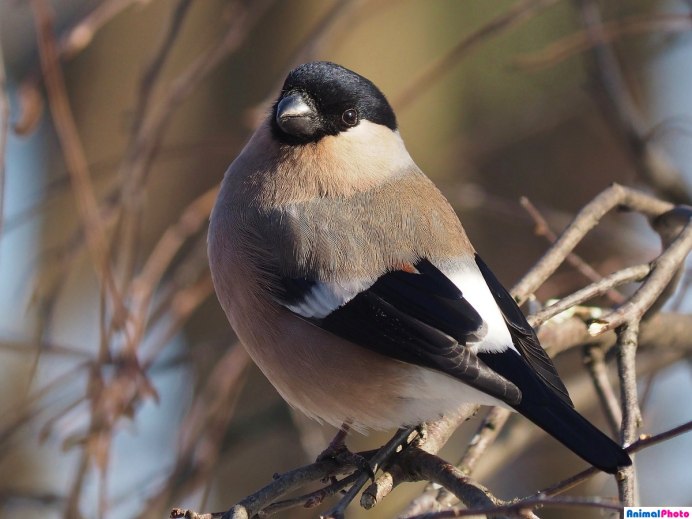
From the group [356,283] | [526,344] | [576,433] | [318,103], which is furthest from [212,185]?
[576,433]

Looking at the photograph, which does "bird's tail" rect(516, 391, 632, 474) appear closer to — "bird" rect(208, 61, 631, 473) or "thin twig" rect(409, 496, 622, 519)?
"bird" rect(208, 61, 631, 473)

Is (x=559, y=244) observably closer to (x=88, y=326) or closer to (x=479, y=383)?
(x=479, y=383)

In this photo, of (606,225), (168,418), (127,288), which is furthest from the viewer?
(606,225)

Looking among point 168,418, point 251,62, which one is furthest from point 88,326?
point 251,62

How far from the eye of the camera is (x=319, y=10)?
5555 mm

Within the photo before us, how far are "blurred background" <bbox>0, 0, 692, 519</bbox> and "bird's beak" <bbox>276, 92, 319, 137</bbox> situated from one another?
424 mm

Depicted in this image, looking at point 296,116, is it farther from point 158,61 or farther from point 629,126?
point 629,126

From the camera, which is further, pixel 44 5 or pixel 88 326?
pixel 88 326

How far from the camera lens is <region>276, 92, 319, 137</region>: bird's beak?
3119mm

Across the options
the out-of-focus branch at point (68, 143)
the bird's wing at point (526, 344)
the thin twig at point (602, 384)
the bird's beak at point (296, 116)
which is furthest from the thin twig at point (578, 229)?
the out-of-focus branch at point (68, 143)

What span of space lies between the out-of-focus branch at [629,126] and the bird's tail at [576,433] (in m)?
1.71

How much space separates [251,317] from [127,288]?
32.0 inches

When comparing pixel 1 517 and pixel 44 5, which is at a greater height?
pixel 44 5

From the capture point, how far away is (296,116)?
10.3 ft
